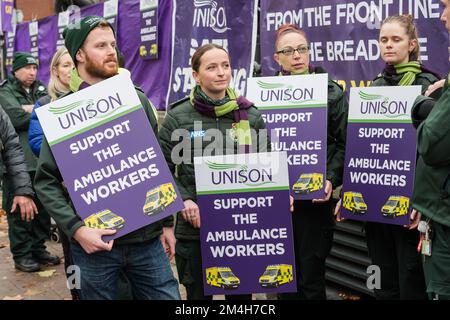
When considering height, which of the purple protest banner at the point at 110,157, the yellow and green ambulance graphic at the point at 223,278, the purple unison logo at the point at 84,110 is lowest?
the yellow and green ambulance graphic at the point at 223,278

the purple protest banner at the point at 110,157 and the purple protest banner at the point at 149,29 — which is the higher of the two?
the purple protest banner at the point at 149,29

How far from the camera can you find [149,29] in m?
7.50

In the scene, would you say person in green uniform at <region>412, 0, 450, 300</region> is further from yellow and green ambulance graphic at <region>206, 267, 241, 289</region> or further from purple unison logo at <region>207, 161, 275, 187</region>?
yellow and green ambulance graphic at <region>206, 267, 241, 289</region>

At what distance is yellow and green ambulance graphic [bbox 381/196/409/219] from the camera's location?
3.45 metres

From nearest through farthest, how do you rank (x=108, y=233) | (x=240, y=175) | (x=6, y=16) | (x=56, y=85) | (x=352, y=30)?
(x=108, y=233) < (x=240, y=175) < (x=352, y=30) < (x=56, y=85) < (x=6, y=16)

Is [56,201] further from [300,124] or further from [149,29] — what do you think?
[149,29]

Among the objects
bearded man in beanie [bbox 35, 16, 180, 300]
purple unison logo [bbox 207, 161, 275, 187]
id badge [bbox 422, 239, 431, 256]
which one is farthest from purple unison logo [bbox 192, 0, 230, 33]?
id badge [bbox 422, 239, 431, 256]

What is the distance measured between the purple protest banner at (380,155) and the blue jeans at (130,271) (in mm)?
1423

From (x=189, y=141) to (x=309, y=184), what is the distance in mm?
930

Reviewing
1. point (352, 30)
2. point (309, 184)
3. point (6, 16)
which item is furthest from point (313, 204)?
point (6, 16)

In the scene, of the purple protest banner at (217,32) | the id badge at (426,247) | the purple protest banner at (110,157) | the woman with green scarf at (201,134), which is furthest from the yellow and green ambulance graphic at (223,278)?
the purple protest banner at (217,32)

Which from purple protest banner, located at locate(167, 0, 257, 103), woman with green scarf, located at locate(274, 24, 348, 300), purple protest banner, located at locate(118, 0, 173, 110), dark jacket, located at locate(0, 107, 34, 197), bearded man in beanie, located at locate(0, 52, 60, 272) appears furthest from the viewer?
purple protest banner, located at locate(118, 0, 173, 110)

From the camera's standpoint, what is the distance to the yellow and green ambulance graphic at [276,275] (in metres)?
3.28

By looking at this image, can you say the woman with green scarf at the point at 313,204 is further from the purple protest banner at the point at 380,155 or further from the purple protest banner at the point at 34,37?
the purple protest banner at the point at 34,37
